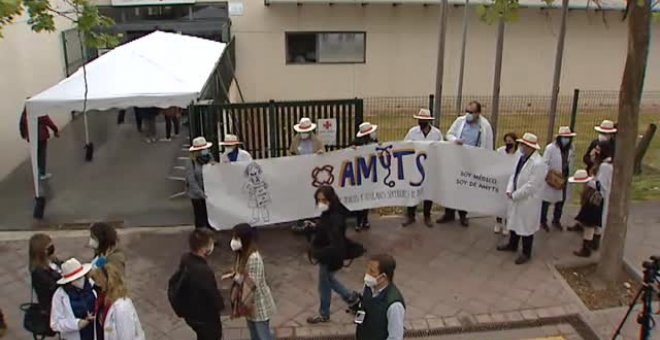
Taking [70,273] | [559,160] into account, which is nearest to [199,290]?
[70,273]

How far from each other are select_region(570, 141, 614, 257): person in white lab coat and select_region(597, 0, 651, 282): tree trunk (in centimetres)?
34

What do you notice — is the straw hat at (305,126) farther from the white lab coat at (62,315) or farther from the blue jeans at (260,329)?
the white lab coat at (62,315)

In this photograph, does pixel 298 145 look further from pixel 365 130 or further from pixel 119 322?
pixel 119 322

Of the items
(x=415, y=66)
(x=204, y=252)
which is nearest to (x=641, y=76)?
(x=204, y=252)

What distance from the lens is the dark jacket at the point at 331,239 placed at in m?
5.46

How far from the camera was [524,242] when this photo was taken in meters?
7.41

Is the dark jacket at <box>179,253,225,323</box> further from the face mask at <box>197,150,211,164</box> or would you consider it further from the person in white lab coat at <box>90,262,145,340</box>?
the face mask at <box>197,150,211,164</box>

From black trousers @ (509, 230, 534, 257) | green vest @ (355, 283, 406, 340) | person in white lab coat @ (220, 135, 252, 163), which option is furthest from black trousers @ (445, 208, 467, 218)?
green vest @ (355, 283, 406, 340)

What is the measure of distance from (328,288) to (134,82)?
5.68 metres

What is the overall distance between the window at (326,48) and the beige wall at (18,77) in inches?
313

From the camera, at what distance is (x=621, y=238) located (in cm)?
672

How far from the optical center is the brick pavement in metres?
6.18

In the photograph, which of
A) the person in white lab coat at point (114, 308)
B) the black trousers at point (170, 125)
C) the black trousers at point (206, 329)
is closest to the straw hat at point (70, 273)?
the person in white lab coat at point (114, 308)

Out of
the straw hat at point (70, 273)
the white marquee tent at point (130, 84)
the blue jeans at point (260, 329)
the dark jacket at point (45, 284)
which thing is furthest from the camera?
the white marquee tent at point (130, 84)
